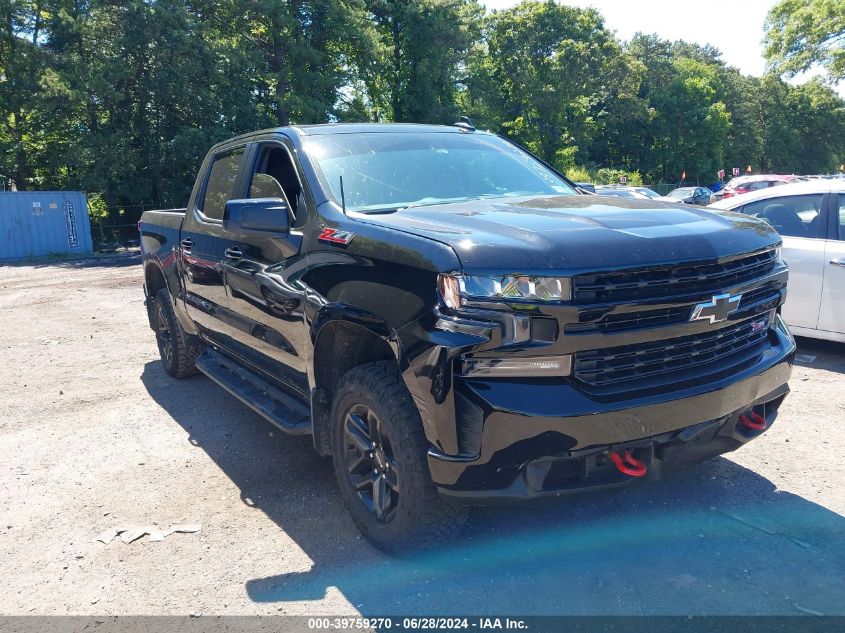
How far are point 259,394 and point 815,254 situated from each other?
5026mm

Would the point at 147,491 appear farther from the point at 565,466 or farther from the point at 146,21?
the point at 146,21

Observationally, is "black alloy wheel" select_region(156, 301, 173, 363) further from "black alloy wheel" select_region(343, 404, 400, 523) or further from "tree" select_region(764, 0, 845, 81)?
"tree" select_region(764, 0, 845, 81)

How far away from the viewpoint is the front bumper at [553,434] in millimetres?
2570

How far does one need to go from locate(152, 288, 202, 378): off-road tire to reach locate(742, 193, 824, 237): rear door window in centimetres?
525

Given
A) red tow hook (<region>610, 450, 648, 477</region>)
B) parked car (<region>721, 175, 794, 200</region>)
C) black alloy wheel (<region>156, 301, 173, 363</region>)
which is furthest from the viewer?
parked car (<region>721, 175, 794, 200</region>)

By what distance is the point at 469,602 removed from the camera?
2.85 m

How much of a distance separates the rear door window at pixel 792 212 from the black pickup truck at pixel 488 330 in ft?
11.6

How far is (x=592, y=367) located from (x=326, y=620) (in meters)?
1.47

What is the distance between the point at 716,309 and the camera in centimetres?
291

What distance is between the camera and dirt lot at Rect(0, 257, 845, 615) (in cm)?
291

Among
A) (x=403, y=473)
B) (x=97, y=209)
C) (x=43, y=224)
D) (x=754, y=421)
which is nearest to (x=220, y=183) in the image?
(x=403, y=473)

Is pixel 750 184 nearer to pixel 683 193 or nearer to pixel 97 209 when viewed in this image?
pixel 683 193

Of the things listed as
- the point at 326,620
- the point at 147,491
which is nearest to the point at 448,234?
the point at 326,620

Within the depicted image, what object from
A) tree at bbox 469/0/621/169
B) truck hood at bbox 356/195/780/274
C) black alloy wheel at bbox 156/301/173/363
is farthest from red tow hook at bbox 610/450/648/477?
tree at bbox 469/0/621/169
